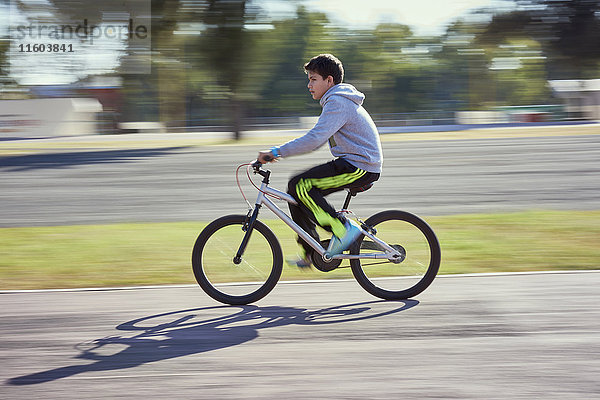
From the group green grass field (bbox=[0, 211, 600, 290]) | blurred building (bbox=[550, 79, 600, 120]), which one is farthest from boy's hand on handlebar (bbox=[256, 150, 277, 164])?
blurred building (bbox=[550, 79, 600, 120])

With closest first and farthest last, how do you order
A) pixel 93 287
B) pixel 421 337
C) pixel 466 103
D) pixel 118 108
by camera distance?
1. pixel 421 337
2. pixel 93 287
3. pixel 118 108
4. pixel 466 103

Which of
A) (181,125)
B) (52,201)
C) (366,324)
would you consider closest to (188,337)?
(366,324)

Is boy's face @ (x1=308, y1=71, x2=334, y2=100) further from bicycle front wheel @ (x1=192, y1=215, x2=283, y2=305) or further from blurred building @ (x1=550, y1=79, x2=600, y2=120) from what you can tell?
blurred building @ (x1=550, y1=79, x2=600, y2=120)

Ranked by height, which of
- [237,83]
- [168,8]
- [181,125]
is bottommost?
[181,125]

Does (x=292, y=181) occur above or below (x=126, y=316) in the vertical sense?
above

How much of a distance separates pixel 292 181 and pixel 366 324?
Answer: 4.11 ft

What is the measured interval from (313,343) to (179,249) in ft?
13.7

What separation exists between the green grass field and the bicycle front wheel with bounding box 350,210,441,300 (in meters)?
1.14

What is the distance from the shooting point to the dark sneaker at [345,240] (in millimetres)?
6035

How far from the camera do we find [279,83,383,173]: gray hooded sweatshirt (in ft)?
18.9

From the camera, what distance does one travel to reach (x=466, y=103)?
6397 cm

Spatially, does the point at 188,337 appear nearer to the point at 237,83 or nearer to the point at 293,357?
the point at 293,357

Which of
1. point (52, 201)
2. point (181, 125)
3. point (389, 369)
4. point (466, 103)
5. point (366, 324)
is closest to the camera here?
point (389, 369)

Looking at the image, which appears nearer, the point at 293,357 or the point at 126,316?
the point at 293,357
